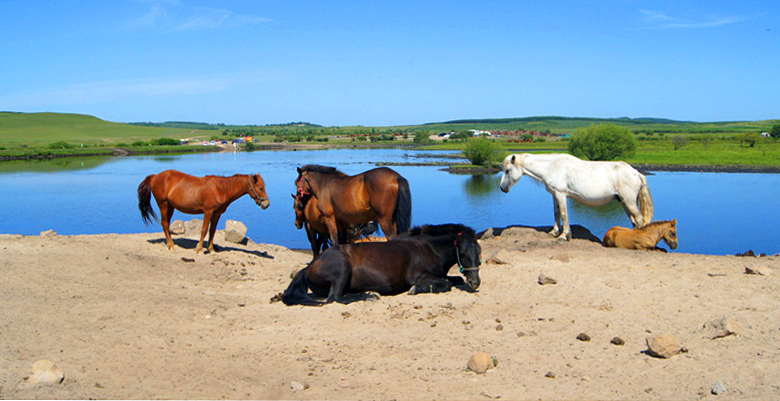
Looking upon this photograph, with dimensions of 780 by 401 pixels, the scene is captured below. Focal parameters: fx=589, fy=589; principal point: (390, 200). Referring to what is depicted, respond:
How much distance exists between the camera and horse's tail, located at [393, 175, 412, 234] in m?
9.21

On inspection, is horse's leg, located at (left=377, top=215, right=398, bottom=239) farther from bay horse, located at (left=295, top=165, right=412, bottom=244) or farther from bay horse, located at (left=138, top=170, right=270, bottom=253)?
bay horse, located at (left=138, top=170, right=270, bottom=253)

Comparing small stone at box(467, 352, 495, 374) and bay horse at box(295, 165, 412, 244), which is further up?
bay horse at box(295, 165, 412, 244)

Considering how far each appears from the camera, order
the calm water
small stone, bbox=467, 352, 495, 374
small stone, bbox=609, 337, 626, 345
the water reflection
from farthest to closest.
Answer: the water reflection < the calm water < small stone, bbox=609, 337, 626, 345 < small stone, bbox=467, 352, 495, 374

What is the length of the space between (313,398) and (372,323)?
6.50 ft

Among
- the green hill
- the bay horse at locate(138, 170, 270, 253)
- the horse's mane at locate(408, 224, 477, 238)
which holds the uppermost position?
the green hill

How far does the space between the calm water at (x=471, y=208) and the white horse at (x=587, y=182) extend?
606 cm

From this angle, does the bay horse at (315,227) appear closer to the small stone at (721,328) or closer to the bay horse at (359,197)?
the bay horse at (359,197)

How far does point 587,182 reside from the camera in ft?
39.6

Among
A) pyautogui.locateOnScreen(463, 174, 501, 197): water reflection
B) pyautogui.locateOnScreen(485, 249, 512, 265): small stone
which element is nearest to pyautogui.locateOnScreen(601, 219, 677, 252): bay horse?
pyautogui.locateOnScreen(485, 249, 512, 265): small stone

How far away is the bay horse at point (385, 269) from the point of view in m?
7.40

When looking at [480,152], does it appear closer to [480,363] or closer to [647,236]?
[647,236]

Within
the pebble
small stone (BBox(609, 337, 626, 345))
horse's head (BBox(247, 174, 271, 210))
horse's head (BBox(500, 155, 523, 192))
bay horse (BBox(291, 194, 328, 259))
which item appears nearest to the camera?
small stone (BBox(609, 337, 626, 345))

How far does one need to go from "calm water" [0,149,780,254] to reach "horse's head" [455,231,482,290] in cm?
1103

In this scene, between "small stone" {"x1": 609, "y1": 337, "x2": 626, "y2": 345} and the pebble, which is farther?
the pebble
